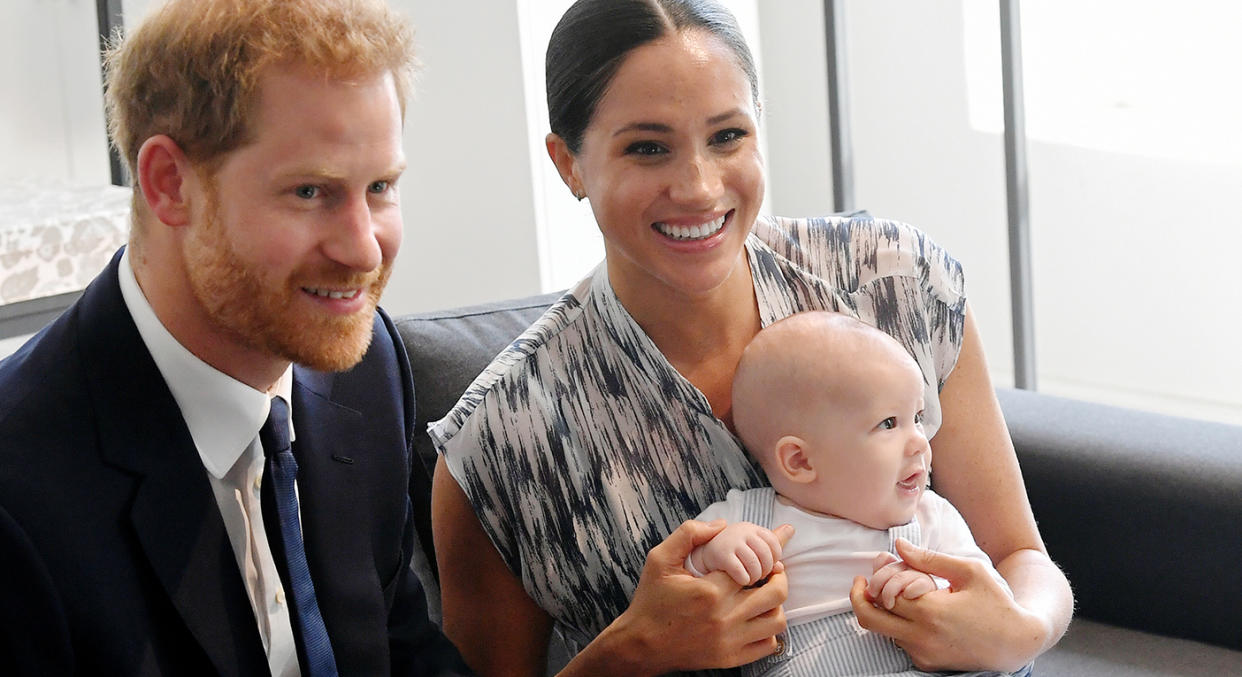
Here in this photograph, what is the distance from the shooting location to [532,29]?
3750 millimetres

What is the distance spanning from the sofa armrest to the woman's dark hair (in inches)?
34.0

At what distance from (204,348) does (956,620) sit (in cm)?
86

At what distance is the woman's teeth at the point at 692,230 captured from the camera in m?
1.75

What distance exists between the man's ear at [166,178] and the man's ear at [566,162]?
0.57m

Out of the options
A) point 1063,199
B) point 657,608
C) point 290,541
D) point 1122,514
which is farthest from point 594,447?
point 1063,199

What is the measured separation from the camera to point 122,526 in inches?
54.3

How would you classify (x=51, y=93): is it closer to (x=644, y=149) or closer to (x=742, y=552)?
(x=644, y=149)

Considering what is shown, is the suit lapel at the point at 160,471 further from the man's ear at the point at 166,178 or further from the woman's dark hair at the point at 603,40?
the woman's dark hair at the point at 603,40

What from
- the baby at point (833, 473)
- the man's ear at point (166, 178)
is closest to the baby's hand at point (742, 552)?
the baby at point (833, 473)

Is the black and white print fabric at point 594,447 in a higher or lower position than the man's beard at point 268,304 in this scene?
lower

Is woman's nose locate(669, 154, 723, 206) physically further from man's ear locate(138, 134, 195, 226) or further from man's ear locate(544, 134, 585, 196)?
man's ear locate(138, 134, 195, 226)

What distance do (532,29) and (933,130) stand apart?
66.3 inches

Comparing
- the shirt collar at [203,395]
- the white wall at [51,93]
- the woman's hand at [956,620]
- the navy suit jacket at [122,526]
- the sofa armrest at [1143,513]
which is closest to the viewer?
the navy suit jacket at [122,526]

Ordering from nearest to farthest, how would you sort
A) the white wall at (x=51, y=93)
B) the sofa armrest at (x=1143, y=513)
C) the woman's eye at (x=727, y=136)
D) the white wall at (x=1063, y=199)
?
the woman's eye at (x=727, y=136)
the sofa armrest at (x=1143, y=513)
the white wall at (x=51, y=93)
the white wall at (x=1063, y=199)
